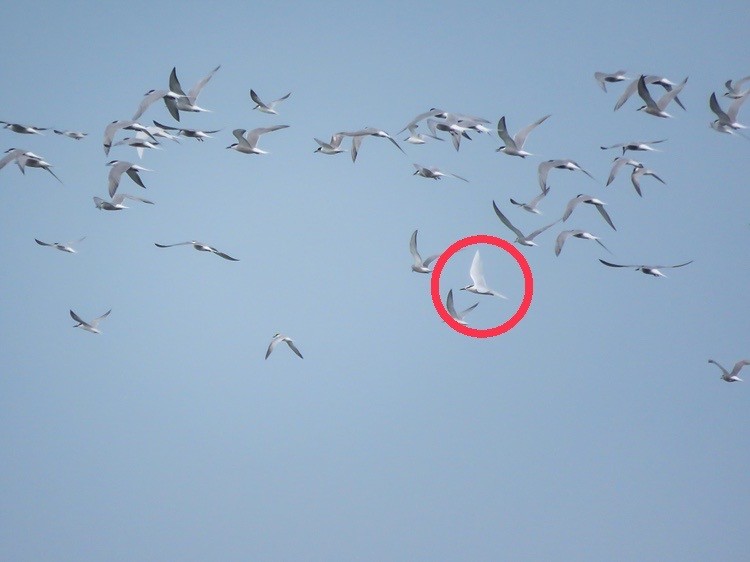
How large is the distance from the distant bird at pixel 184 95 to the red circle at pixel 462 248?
812cm

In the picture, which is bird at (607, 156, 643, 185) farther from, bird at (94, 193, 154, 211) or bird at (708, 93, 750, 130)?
bird at (94, 193, 154, 211)

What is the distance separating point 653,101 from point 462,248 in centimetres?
706

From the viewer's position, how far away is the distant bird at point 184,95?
32188mm

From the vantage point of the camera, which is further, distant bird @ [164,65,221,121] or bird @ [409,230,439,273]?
bird @ [409,230,439,273]

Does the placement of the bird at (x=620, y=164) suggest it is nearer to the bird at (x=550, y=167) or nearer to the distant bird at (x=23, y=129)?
the bird at (x=550, y=167)

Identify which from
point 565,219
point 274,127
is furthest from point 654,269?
point 274,127

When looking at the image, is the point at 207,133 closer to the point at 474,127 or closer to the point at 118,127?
the point at 118,127

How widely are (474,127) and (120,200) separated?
820cm

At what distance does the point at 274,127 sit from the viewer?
3478 cm

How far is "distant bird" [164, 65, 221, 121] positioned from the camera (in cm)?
3219

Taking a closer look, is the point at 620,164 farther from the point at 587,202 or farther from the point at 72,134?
the point at 72,134

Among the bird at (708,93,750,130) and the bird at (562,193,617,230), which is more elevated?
the bird at (708,93,750,130)

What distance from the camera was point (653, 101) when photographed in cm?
3403

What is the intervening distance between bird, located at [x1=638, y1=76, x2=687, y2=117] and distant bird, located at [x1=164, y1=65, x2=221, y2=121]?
8737 mm
